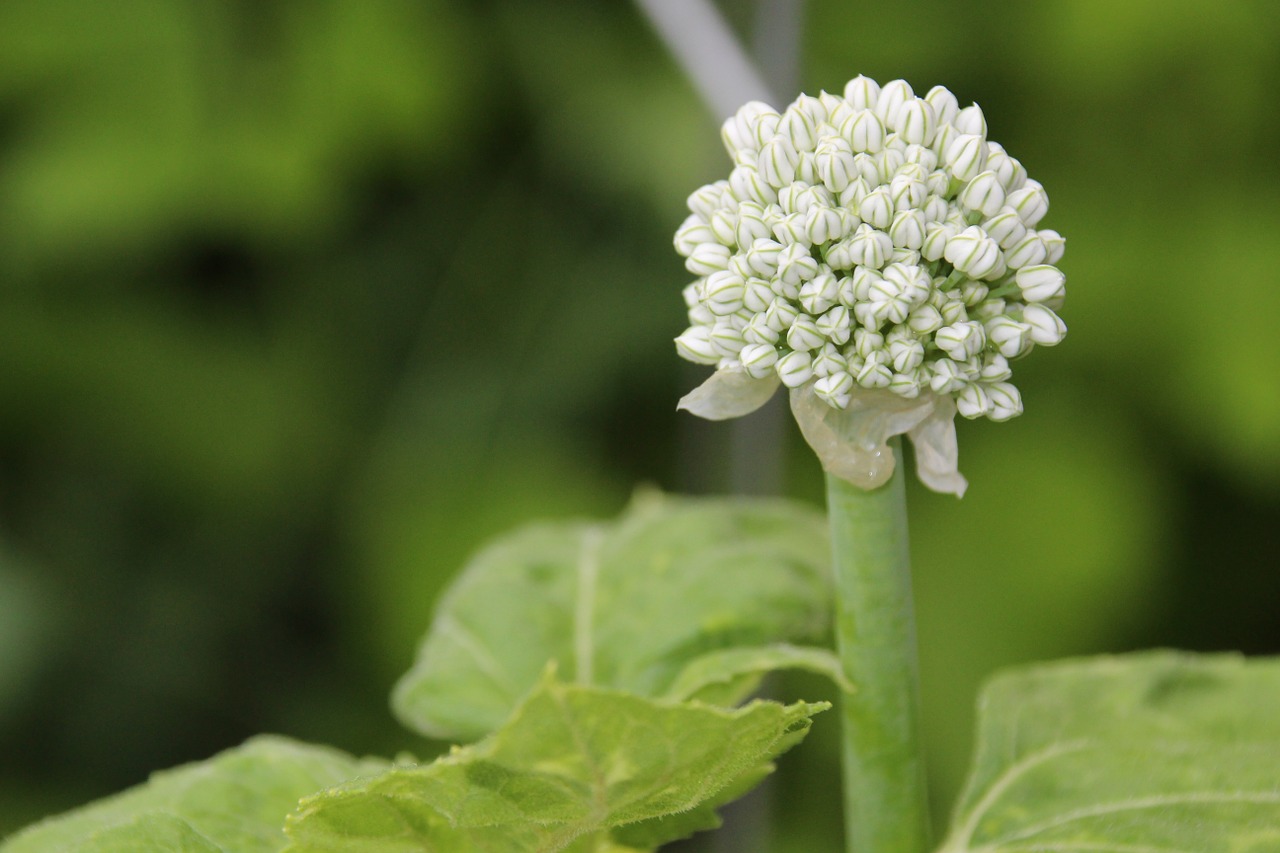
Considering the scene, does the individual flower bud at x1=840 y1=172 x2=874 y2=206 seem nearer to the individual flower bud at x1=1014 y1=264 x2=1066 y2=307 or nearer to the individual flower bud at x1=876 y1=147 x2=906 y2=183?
the individual flower bud at x1=876 y1=147 x2=906 y2=183

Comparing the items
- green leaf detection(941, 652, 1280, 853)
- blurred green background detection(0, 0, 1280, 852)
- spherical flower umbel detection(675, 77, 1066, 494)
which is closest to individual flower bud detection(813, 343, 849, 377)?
spherical flower umbel detection(675, 77, 1066, 494)

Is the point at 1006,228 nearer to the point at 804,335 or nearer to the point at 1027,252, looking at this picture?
the point at 1027,252

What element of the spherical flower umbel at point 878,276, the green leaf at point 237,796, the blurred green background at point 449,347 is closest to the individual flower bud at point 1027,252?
the spherical flower umbel at point 878,276

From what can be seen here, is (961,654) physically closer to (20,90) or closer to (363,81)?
(363,81)

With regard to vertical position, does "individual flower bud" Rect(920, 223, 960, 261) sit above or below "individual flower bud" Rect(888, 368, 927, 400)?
above

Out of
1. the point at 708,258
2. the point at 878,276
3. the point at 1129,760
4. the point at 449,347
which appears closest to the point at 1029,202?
the point at 878,276

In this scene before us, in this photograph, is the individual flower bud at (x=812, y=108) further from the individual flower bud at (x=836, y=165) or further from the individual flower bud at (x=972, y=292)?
the individual flower bud at (x=972, y=292)
